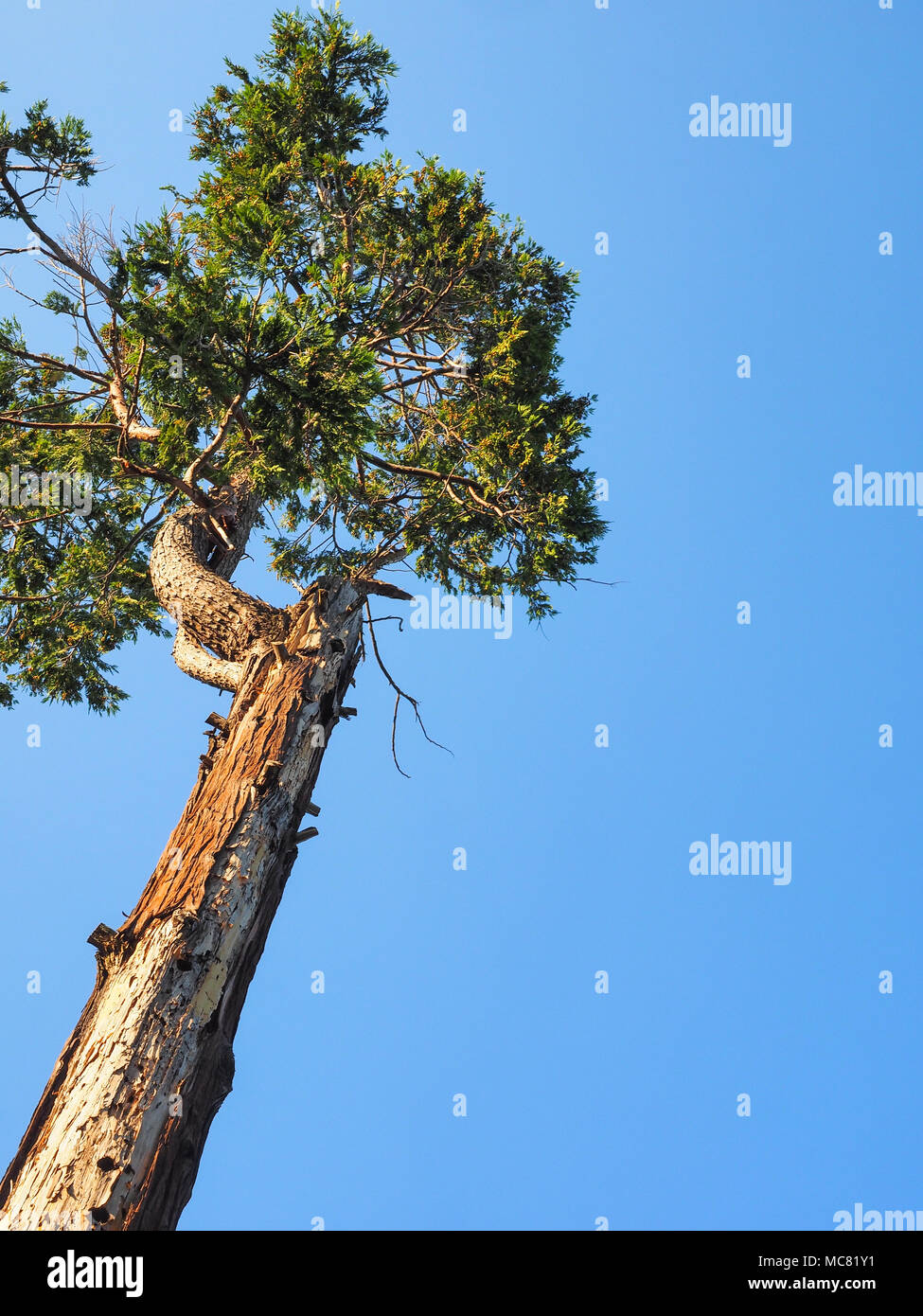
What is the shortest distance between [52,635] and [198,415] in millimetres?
4593

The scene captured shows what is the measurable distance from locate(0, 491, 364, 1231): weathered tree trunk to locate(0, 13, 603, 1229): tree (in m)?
0.01

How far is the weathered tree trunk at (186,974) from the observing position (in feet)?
10.4

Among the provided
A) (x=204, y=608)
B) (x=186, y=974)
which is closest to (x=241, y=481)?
(x=204, y=608)

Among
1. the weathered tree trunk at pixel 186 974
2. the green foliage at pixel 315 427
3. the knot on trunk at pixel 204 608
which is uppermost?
the green foliage at pixel 315 427

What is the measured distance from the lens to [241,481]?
8234 mm

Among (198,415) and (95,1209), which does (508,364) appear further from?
(95,1209)

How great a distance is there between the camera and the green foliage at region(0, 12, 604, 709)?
20.7ft

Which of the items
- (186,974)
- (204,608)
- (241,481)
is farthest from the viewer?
(241,481)

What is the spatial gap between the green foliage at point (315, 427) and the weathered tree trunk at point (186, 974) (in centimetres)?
176

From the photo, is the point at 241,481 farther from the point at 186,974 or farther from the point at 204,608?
the point at 186,974

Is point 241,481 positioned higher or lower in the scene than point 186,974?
higher

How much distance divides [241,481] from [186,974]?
565 cm

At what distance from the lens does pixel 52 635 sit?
29.5ft
